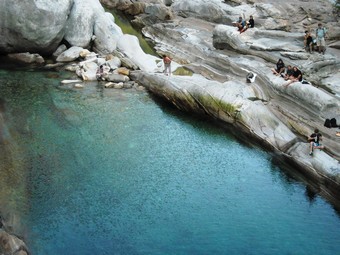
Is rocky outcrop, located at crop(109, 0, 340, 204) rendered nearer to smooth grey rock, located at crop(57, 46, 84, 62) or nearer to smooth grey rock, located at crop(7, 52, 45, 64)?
smooth grey rock, located at crop(57, 46, 84, 62)

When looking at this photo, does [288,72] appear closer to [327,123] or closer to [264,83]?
[264,83]

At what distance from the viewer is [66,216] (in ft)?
58.8

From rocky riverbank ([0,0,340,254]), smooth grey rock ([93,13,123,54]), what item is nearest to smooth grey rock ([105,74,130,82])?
rocky riverbank ([0,0,340,254])

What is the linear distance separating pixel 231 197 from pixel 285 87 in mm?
10506

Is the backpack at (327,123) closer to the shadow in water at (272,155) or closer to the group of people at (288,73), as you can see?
the shadow in water at (272,155)

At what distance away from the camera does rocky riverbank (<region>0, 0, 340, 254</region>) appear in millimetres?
25734

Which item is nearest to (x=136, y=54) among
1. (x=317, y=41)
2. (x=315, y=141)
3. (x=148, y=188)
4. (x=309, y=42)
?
(x=309, y=42)

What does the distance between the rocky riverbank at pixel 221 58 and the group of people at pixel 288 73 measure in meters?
0.39

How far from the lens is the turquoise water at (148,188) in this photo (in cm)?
1723

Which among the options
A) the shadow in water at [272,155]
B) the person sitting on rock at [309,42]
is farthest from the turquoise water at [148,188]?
the person sitting on rock at [309,42]

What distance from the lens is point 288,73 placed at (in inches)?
1126

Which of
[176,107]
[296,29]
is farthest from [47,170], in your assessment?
[296,29]

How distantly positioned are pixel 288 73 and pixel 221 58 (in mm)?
6496

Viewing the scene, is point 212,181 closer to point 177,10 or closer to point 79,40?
point 79,40
